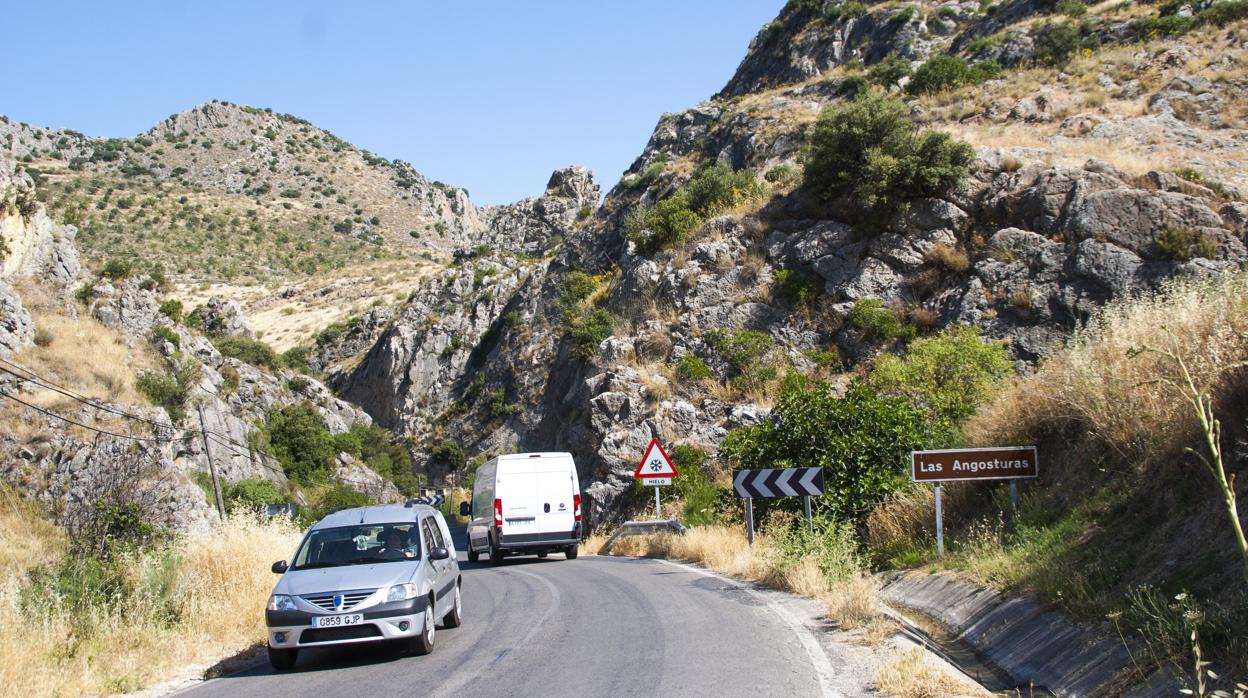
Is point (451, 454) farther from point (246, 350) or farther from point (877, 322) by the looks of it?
point (877, 322)

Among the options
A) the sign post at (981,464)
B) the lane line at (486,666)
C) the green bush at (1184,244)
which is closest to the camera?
the lane line at (486,666)

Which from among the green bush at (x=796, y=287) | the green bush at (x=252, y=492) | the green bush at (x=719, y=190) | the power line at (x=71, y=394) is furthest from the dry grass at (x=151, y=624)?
the green bush at (x=252, y=492)

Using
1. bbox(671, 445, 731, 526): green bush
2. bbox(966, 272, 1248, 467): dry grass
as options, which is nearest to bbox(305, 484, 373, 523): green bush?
bbox(671, 445, 731, 526): green bush

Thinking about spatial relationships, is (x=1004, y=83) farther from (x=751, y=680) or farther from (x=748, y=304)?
(x=751, y=680)

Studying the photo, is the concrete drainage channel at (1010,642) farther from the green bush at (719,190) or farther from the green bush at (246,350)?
the green bush at (246,350)

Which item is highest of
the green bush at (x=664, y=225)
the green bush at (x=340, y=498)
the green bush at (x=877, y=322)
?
the green bush at (x=664, y=225)

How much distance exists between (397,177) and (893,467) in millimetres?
124575

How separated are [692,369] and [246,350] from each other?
4296cm

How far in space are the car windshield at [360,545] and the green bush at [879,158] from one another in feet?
75.9

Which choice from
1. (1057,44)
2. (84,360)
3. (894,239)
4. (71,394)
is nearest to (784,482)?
(894,239)

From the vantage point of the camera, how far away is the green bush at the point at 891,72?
142 feet

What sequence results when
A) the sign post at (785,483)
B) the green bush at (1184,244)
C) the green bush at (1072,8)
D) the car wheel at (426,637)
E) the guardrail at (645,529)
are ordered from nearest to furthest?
the car wheel at (426,637)
the sign post at (785,483)
the guardrail at (645,529)
the green bush at (1184,244)
the green bush at (1072,8)

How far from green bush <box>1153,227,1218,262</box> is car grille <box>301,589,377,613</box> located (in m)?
23.9

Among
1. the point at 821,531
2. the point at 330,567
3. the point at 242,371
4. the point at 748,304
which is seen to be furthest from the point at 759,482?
the point at 242,371
